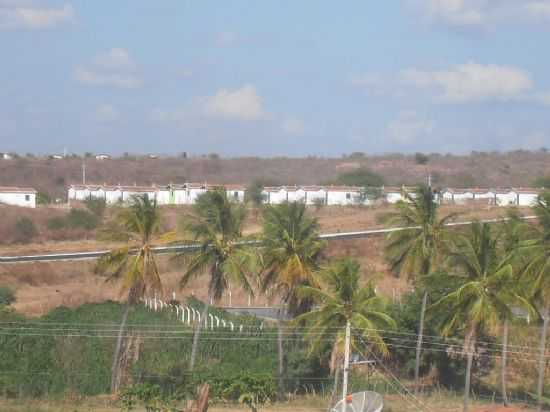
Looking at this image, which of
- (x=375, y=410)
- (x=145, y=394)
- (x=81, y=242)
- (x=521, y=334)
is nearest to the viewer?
(x=375, y=410)

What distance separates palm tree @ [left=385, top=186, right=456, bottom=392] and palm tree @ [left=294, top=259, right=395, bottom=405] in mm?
5394

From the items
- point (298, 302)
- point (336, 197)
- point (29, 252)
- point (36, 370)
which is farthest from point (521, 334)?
point (336, 197)

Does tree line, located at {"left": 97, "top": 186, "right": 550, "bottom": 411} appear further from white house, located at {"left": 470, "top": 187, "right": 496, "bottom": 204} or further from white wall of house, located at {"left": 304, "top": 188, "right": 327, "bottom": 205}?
white house, located at {"left": 470, "top": 187, "right": 496, "bottom": 204}

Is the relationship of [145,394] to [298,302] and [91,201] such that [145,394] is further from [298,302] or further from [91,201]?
[91,201]

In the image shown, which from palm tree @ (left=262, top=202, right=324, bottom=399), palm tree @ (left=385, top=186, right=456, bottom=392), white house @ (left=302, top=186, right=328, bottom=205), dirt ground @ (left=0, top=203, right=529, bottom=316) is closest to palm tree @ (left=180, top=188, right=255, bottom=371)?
palm tree @ (left=262, top=202, right=324, bottom=399)

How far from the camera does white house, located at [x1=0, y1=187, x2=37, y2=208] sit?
4906 inches

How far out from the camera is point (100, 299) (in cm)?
6950

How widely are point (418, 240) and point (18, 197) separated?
85503 mm

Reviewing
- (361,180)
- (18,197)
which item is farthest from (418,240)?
(361,180)

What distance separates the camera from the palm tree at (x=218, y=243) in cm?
4597

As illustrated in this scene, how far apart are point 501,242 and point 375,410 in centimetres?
1692

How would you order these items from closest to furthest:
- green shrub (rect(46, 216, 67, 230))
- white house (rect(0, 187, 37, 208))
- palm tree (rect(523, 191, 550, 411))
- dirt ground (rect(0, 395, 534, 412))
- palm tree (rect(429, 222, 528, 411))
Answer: palm tree (rect(429, 222, 528, 411)), dirt ground (rect(0, 395, 534, 412)), palm tree (rect(523, 191, 550, 411)), green shrub (rect(46, 216, 67, 230)), white house (rect(0, 187, 37, 208))

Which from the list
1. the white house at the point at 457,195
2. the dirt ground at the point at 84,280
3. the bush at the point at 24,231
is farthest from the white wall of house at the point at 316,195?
the bush at the point at 24,231

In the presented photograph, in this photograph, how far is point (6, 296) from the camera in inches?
2613
